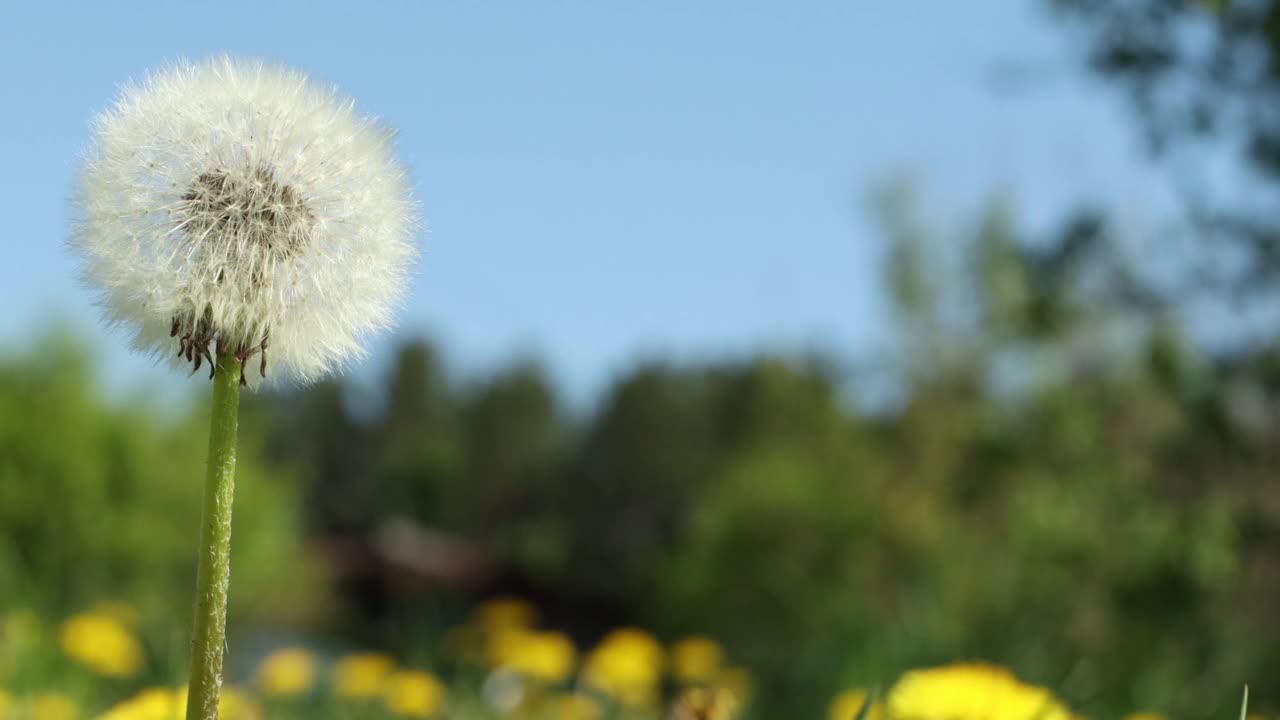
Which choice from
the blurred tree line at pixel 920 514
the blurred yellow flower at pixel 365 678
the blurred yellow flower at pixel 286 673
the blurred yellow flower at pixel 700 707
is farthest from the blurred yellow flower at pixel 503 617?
the blurred yellow flower at pixel 700 707

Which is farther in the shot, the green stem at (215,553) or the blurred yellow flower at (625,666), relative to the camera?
the blurred yellow flower at (625,666)

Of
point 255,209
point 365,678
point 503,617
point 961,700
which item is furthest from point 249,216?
point 503,617

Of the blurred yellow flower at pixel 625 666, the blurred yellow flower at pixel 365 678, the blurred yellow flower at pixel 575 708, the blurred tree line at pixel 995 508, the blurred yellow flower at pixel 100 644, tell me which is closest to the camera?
the blurred yellow flower at pixel 100 644

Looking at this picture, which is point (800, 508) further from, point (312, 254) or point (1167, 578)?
point (312, 254)

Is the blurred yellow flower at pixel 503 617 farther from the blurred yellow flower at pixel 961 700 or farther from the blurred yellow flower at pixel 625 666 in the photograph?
the blurred yellow flower at pixel 961 700

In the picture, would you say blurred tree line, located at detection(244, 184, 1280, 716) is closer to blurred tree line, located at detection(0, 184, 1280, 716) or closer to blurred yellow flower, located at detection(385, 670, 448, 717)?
blurred tree line, located at detection(0, 184, 1280, 716)

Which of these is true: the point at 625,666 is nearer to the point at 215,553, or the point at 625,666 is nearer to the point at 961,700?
the point at 961,700
